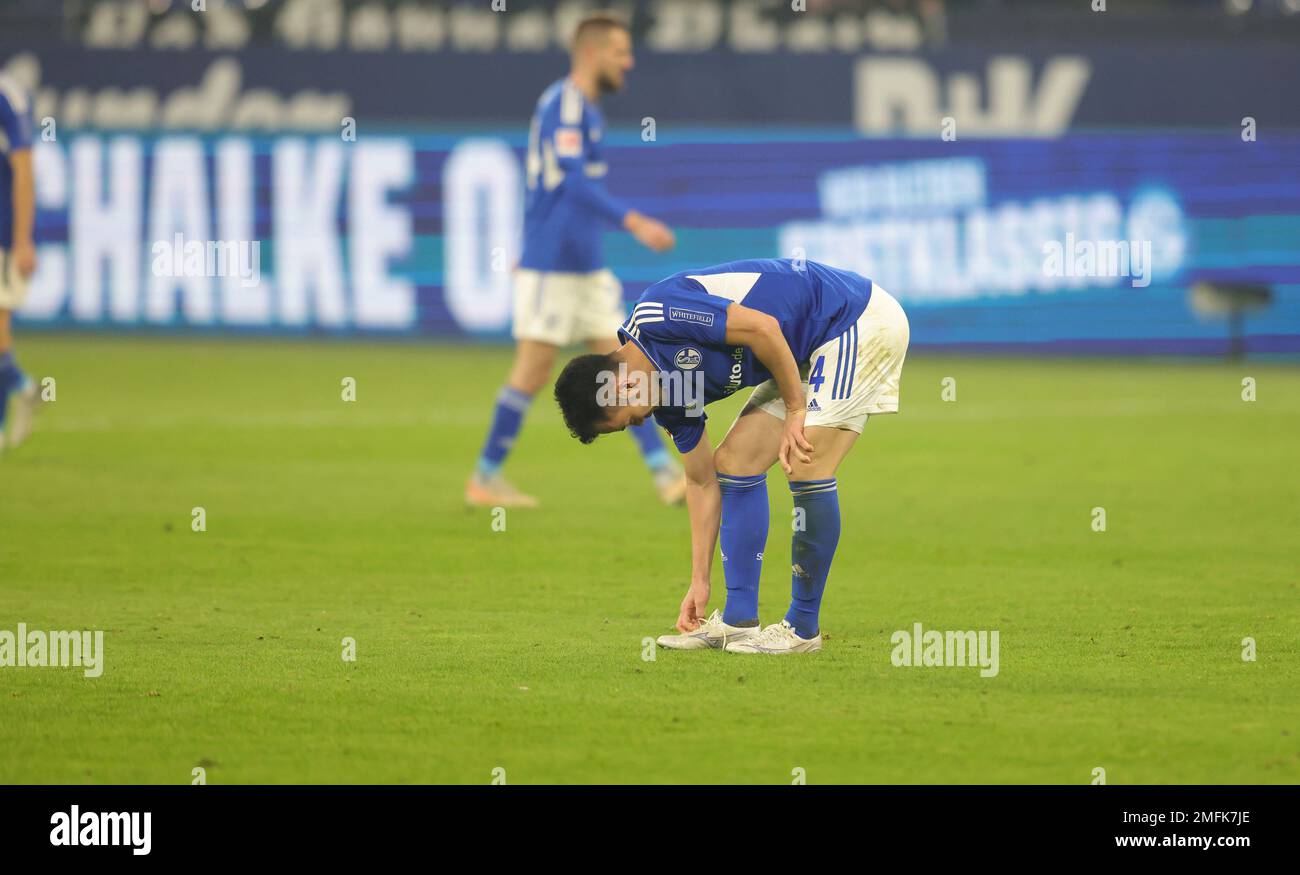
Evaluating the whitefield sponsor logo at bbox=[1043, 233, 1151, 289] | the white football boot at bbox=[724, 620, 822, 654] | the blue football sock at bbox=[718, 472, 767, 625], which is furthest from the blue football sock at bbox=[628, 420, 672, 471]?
the whitefield sponsor logo at bbox=[1043, 233, 1151, 289]

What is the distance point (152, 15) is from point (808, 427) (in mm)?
16691

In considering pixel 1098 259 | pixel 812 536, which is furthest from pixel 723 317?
pixel 1098 259

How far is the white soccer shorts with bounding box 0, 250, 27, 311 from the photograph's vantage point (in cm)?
1223

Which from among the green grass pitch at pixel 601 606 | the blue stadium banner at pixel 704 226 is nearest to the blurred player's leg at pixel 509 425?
the green grass pitch at pixel 601 606

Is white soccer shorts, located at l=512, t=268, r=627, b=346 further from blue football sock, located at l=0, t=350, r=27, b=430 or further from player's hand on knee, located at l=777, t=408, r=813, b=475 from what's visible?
player's hand on knee, located at l=777, t=408, r=813, b=475

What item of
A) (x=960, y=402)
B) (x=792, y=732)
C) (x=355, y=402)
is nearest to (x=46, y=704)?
(x=792, y=732)

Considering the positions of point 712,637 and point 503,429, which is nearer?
point 712,637

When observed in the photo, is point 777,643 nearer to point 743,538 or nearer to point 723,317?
point 743,538

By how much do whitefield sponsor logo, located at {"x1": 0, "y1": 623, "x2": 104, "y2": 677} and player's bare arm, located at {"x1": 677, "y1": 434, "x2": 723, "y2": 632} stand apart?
2052 mm

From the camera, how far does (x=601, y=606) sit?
25.8 ft

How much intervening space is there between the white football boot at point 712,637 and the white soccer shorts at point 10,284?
22.3 ft
